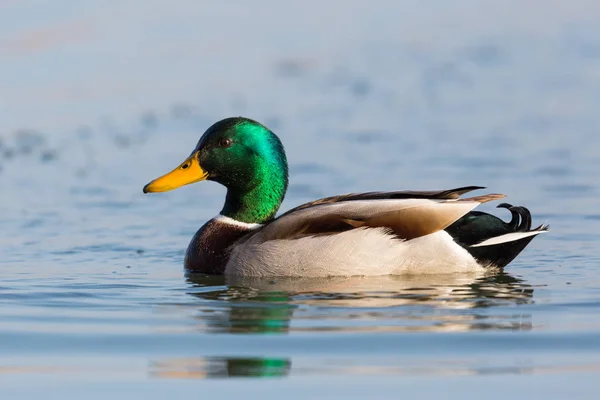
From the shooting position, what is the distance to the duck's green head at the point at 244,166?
1077 centimetres

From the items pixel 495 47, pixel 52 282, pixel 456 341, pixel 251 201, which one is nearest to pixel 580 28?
pixel 495 47

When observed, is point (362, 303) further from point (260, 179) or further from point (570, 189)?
point (570, 189)

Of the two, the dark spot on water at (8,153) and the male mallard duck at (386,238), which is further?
the dark spot on water at (8,153)

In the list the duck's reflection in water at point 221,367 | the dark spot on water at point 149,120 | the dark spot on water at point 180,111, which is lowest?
the duck's reflection in water at point 221,367

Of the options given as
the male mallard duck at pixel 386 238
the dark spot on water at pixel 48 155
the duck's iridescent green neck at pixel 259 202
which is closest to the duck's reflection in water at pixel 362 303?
the male mallard duck at pixel 386 238

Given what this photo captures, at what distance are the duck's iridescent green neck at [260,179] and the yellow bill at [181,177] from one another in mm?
278

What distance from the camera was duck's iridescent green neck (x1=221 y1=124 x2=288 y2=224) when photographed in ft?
35.4

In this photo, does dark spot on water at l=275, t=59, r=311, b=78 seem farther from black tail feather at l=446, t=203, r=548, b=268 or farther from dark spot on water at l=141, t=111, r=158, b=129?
black tail feather at l=446, t=203, r=548, b=268

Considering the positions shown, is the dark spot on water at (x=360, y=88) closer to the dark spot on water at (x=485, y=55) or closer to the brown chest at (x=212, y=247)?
the dark spot on water at (x=485, y=55)

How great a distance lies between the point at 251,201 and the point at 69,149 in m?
5.97

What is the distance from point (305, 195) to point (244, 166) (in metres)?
3.14

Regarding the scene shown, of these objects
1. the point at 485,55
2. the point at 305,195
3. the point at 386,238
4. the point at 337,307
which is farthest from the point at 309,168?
the point at 485,55

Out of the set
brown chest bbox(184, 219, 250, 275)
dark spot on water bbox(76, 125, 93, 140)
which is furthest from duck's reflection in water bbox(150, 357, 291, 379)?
dark spot on water bbox(76, 125, 93, 140)

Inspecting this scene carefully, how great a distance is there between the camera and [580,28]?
23125mm
